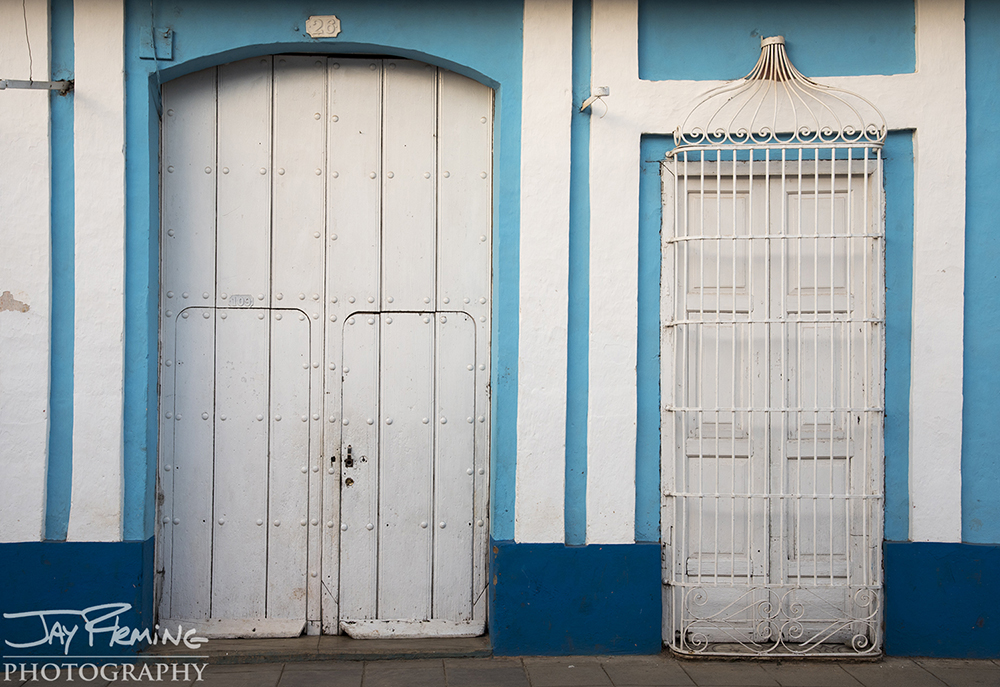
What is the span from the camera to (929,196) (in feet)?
12.6

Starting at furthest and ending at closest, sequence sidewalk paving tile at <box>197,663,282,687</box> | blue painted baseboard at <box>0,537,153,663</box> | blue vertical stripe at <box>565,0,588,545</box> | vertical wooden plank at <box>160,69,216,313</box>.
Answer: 1. vertical wooden plank at <box>160,69,216,313</box>
2. blue vertical stripe at <box>565,0,588,545</box>
3. blue painted baseboard at <box>0,537,153,663</box>
4. sidewalk paving tile at <box>197,663,282,687</box>

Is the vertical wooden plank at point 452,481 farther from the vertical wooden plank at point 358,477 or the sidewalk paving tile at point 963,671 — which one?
the sidewalk paving tile at point 963,671

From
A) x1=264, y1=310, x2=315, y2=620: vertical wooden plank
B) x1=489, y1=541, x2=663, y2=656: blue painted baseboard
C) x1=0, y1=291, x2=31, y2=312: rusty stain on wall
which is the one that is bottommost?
x1=489, y1=541, x2=663, y2=656: blue painted baseboard

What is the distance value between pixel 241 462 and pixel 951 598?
365cm

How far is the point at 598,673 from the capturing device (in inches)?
143

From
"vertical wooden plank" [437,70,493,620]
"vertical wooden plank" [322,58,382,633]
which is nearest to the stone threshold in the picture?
"vertical wooden plank" [322,58,382,633]

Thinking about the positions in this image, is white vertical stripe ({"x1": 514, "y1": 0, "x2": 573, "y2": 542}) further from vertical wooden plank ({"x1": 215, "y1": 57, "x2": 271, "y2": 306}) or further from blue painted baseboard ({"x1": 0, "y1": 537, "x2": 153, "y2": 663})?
blue painted baseboard ({"x1": 0, "y1": 537, "x2": 153, "y2": 663})

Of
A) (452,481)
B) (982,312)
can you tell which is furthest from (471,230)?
(982,312)

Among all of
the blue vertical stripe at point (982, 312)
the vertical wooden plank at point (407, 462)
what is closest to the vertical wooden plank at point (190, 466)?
the vertical wooden plank at point (407, 462)

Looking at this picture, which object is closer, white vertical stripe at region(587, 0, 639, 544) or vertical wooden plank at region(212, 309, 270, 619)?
white vertical stripe at region(587, 0, 639, 544)

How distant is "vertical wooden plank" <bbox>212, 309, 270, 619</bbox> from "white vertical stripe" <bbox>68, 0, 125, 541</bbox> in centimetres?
48

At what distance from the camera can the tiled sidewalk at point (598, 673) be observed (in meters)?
3.52

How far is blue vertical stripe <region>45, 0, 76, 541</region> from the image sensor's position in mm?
3701

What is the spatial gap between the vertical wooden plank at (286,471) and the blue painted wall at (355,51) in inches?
23.0
